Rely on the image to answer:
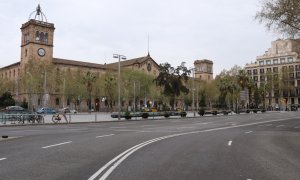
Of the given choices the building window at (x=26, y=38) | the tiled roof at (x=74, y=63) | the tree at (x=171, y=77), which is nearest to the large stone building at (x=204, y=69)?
the tiled roof at (x=74, y=63)

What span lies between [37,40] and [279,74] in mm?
86448

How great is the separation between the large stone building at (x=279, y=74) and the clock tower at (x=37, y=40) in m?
77.5

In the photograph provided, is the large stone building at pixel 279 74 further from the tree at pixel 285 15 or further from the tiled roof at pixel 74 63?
the tree at pixel 285 15

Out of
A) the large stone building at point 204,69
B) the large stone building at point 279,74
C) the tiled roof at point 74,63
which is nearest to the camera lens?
the tiled roof at point 74,63

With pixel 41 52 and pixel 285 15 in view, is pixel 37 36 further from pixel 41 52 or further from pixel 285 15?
pixel 285 15

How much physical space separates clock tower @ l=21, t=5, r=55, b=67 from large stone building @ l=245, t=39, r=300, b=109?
77463 millimetres

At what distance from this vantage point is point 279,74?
4840 inches

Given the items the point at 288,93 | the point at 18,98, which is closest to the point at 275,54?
the point at 288,93

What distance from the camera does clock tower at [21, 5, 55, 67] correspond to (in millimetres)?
89062

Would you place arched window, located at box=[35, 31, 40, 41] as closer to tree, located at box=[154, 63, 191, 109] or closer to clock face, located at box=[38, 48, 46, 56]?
clock face, located at box=[38, 48, 46, 56]

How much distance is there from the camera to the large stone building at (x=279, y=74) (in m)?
121

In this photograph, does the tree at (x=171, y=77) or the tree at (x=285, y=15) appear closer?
the tree at (x=285, y=15)

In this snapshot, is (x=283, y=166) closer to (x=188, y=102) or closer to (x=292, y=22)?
(x=292, y=22)

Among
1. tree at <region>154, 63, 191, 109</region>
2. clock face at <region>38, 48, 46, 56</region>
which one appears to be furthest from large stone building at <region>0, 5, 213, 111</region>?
tree at <region>154, 63, 191, 109</region>
